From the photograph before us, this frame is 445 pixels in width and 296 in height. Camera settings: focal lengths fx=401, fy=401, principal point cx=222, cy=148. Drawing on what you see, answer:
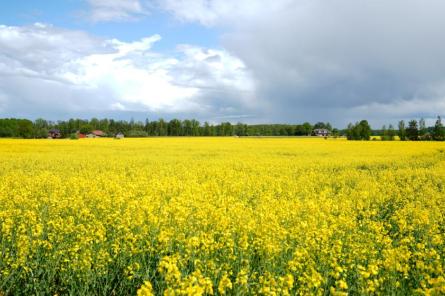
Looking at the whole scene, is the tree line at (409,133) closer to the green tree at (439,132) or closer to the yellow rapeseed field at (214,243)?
the green tree at (439,132)

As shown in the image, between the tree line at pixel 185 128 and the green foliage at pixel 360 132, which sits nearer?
the green foliage at pixel 360 132

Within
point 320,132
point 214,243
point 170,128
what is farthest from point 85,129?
point 214,243

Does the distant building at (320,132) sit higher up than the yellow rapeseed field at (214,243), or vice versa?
the distant building at (320,132)

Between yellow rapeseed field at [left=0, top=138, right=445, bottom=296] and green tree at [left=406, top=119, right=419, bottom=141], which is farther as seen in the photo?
green tree at [left=406, top=119, right=419, bottom=141]

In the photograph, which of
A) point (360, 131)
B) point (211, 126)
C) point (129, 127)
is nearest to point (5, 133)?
point (129, 127)

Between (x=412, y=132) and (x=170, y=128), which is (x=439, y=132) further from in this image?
(x=170, y=128)

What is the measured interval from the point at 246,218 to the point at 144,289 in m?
4.58

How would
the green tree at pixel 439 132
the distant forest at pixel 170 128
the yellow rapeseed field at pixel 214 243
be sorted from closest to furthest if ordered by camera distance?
1. the yellow rapeseed field at pixel 214 243
2. the green tree at pixel 439 132
3. the distant forest at pixel 170 128

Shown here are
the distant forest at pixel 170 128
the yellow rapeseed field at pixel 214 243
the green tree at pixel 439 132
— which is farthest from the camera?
the distant forest at pixel 170 128

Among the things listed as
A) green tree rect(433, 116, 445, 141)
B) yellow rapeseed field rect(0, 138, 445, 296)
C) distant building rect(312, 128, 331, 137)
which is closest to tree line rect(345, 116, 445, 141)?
green tree rect(433, 116, 445, 141)

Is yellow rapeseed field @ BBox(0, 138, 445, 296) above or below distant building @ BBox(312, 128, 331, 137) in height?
below

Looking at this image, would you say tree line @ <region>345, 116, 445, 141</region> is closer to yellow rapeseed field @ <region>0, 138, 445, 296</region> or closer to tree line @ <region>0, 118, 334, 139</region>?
tree line @ <region>0, 118, 334, 139</region>

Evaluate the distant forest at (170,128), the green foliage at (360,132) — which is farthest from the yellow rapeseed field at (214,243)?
the distant forest at (170,128)

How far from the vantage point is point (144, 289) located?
3.66 meters
